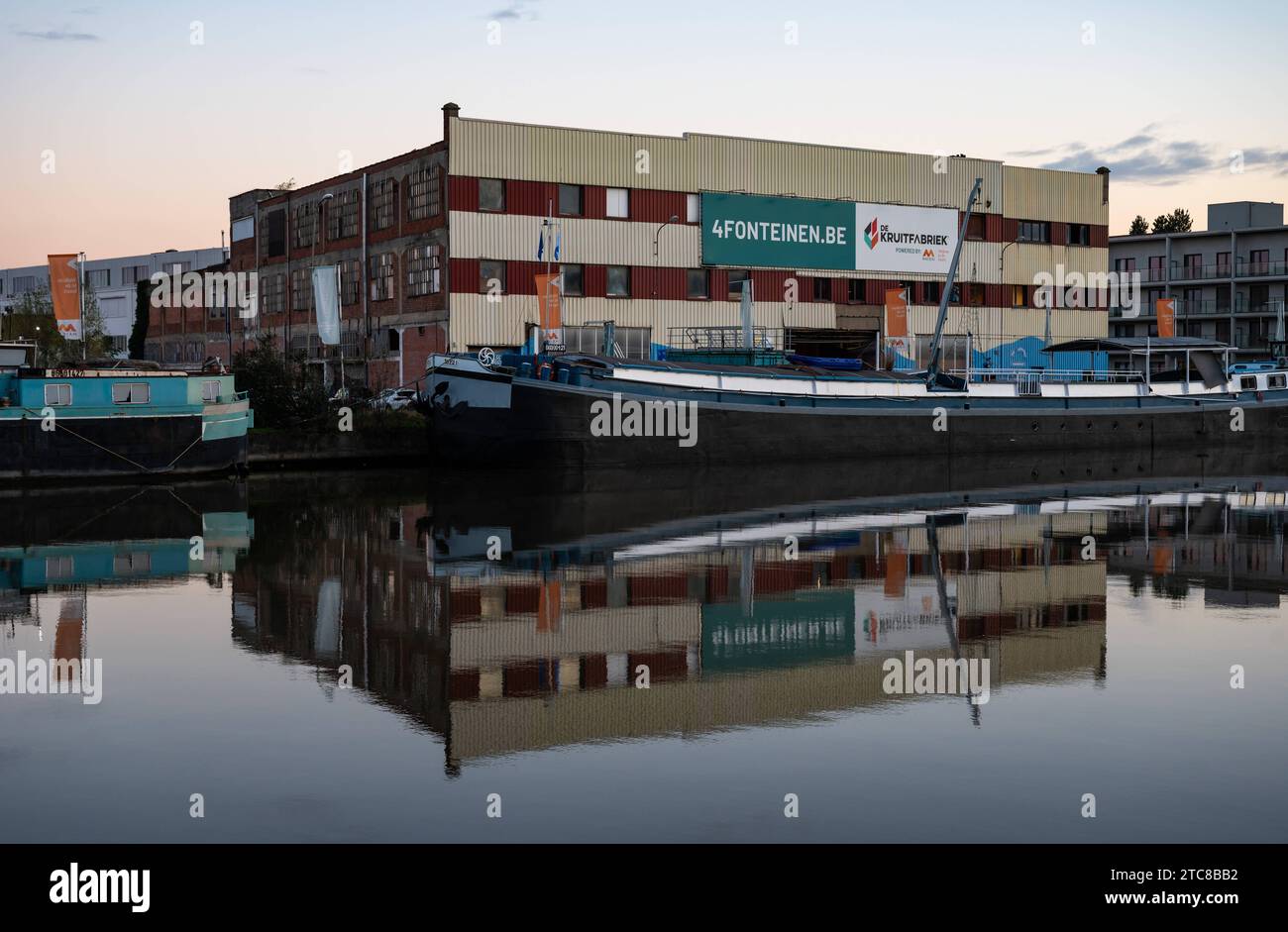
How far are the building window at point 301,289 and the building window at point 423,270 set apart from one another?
1218 centimetres

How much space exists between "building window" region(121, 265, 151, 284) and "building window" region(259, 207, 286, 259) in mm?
65806

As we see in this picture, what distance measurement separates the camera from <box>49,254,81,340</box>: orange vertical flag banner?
158 ft

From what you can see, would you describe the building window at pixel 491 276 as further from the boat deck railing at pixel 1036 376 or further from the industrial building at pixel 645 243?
the boat deck railing at pixel 1036 376

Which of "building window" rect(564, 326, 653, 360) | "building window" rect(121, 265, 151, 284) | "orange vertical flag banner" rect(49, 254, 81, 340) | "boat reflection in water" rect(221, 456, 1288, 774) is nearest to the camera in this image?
"boat reflection in water" rect(221, 456, 1288, 774)

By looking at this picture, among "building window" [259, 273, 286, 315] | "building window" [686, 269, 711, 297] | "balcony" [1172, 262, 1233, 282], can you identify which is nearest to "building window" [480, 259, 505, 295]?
"building window" [686, 269, 711, 297]

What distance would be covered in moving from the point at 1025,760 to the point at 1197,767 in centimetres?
120

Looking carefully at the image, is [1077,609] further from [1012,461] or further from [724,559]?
[1012,461]

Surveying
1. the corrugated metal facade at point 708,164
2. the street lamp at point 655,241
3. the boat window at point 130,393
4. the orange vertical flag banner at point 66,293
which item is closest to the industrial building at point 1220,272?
the corrugated metal facade at point 708,164

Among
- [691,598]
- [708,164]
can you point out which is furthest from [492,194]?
[691,598]

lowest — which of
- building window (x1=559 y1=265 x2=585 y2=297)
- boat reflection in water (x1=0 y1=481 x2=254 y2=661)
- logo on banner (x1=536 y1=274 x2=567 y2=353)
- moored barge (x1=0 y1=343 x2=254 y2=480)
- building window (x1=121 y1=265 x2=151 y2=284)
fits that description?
boat reflection in water (x1=0 y1=481 x2=254 y2=661)

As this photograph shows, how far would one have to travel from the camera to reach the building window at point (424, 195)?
55.9 m

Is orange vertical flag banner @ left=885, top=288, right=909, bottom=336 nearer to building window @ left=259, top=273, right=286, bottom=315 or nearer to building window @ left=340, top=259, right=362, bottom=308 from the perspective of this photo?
building window @ left=340, top=259, right=362, bottom=308

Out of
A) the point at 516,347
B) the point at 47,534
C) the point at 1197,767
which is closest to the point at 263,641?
the point at 1197,767
